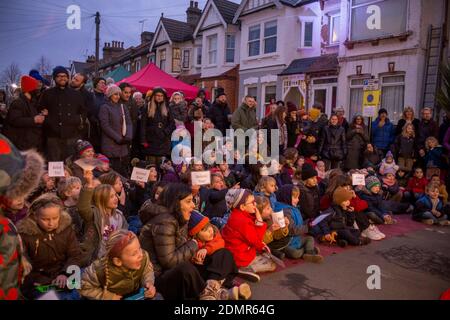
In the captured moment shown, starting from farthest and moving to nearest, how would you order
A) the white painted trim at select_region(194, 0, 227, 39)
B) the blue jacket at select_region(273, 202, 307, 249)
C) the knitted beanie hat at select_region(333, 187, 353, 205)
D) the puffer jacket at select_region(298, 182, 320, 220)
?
the white painted trim at select_region(194, 0, 227, 39) → the puffer jacket at select_region(298, 182, 320, 220) → the knitted beanie hat at select_region(333, 187, 353, 205) → the blue jacket at select_region(273, 202, 307, 249)

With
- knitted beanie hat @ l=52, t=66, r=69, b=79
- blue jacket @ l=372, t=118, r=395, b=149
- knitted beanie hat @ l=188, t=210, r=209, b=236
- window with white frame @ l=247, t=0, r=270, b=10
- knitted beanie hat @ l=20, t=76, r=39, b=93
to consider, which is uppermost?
window with white frame @ l=247, t=0, r=270, b=10

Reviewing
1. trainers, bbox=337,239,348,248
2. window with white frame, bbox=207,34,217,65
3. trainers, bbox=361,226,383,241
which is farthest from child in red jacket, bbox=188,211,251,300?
window with white frame, bbox=207,34,217,65

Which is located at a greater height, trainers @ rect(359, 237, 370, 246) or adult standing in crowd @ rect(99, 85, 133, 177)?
adult standing in crowd @ rect(99, 85, 133, 177)

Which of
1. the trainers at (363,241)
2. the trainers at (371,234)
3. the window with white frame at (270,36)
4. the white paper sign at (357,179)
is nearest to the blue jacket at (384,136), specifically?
the white paper sign at (357,179)

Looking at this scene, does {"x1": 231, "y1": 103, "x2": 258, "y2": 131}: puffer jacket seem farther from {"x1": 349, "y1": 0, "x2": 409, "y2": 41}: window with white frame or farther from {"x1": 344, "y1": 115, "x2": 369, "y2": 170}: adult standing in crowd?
{"x1": 349, "y1": 0, "x2": 409, "y2": 41}: window with white frame

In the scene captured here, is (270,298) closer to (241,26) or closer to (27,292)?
(27,292)

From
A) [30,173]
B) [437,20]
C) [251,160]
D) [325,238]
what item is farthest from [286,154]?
[437,20]

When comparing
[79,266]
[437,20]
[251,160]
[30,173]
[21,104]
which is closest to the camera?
[30,173]

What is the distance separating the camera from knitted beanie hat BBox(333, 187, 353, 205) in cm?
564

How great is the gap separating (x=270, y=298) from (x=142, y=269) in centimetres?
135

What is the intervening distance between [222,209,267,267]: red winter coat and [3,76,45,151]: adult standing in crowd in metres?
3.74

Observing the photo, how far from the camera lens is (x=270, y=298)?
3.61 m

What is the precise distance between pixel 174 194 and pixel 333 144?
246 inches
